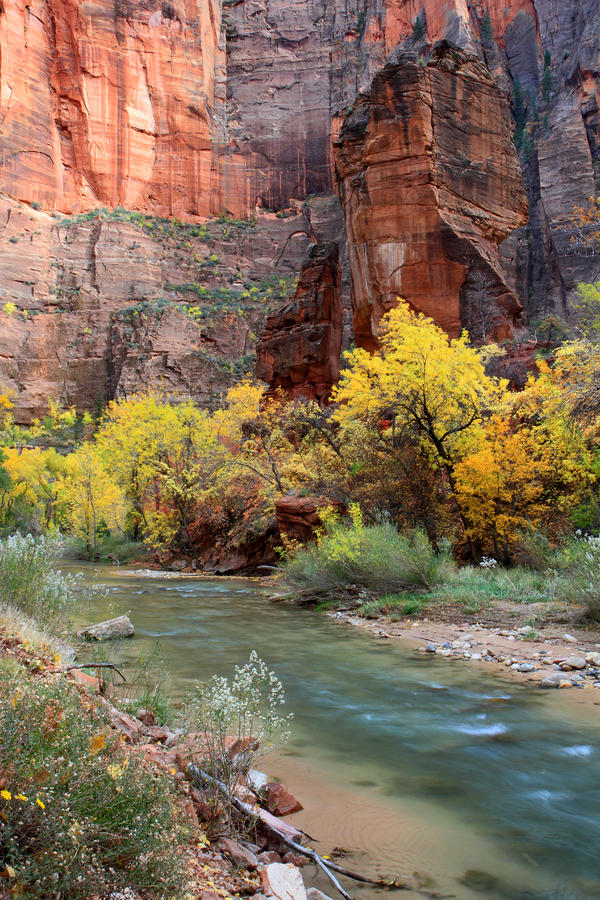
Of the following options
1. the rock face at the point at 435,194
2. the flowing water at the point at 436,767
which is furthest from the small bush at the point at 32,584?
the rock face at the point at 435,194

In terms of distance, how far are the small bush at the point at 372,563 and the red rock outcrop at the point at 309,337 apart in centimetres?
1489

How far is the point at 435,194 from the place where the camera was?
23.8 meters

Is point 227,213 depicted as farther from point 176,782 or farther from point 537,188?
point 176,782

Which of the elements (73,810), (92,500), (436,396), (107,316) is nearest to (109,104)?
(107,316)

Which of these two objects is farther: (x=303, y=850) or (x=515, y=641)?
(x=515, y=641)

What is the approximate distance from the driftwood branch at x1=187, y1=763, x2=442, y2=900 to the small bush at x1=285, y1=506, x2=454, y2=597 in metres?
8.98

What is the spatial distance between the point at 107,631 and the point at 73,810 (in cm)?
647

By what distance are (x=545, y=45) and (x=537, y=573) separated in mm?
69596

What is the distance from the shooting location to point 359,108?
2633 centimetres

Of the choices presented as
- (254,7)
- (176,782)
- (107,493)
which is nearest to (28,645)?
(176,782)

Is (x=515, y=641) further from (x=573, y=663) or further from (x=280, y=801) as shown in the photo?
(x=280, y=801)

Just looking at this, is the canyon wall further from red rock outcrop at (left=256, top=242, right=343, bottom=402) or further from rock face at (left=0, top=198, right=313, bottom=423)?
red rock outcrop at (left=256, top=242, right=343, bottom=402)

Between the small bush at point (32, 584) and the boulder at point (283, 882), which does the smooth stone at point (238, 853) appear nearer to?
the boulder at point (283, 882)

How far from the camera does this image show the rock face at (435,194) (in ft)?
77.7
